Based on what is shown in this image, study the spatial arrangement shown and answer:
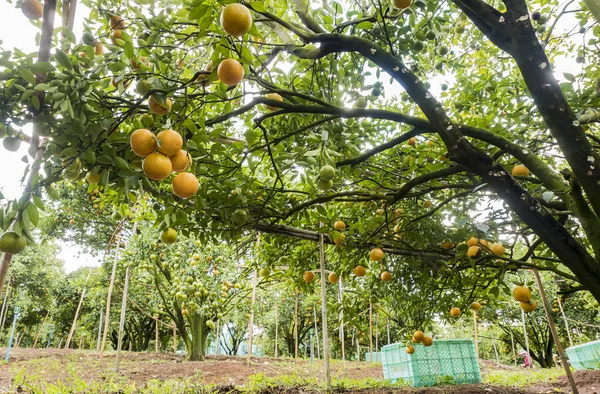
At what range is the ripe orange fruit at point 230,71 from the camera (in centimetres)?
136

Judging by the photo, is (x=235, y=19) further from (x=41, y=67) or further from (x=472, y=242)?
(x=472, y=242)

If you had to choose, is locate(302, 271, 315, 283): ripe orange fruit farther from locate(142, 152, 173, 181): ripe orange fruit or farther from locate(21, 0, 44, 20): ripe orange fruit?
locate(21, 0, 44, 20): ripe orange fruit

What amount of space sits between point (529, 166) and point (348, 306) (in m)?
2.87

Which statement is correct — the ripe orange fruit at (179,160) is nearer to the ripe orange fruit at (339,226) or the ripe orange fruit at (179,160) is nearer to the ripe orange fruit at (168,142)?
the ripe orange fruit at (168,142)

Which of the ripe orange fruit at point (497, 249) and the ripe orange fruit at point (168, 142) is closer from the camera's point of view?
the ripe orange fruit at point (168, 142)

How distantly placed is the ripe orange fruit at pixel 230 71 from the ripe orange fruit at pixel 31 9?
0.88m

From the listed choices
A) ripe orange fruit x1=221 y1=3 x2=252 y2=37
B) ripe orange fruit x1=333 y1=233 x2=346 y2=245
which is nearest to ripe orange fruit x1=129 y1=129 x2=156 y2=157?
ripe orange fruit x1=221 y1=3 x2=252 y2=37

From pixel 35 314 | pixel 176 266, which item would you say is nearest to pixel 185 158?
pixel 176 266

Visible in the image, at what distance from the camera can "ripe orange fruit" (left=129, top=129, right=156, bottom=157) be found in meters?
1.31

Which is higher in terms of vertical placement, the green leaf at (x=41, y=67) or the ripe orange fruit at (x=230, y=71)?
the ripe orange fruit at (x=230, y=71)

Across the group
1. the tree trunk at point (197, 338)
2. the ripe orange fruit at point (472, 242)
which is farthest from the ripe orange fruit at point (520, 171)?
the tree trunk at point (197, 338)

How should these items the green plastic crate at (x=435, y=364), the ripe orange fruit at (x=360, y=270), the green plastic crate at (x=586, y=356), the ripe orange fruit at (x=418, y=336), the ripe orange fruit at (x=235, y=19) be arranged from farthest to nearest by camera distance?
1. the green plastic crate at (x=586, y=356)
2. the green plastic crate at (x=435, y=364)
3. the ripe orange fruit at (x=418, y=336)
4. the ripe orange fruit at (x=360, y=270)
5. the ripe orange fruit at (x=235, y=19)

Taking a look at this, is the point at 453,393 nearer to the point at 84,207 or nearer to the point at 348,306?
the point at 348,306

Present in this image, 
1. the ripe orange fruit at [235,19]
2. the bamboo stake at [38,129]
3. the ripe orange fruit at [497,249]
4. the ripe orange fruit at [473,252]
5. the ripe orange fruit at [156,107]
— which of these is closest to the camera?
the bamboo stake at [38,129]
